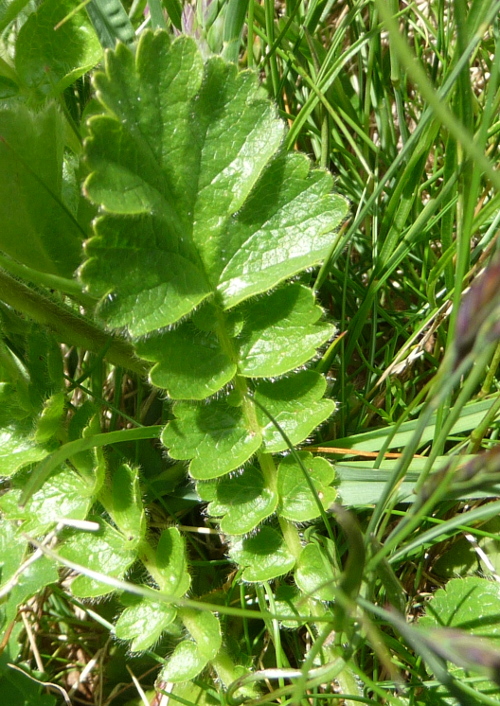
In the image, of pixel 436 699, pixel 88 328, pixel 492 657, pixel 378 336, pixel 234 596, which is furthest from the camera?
pixel 378 336

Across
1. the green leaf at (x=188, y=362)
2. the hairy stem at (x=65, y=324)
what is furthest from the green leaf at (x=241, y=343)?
the hairy stem at (x=65, y=324)

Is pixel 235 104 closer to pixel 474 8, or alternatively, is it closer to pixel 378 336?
pixel 474 8

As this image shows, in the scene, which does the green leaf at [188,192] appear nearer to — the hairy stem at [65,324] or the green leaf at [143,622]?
the hairy stem at [65,324]

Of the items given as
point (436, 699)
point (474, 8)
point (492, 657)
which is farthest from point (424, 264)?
point (492, 657)

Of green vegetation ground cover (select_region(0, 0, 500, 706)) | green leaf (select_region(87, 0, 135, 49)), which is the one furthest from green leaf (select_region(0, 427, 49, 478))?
green leaf (select_region(87, 0, 135, 49))

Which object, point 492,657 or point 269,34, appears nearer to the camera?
point 492,657

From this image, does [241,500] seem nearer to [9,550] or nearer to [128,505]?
[128,505]
